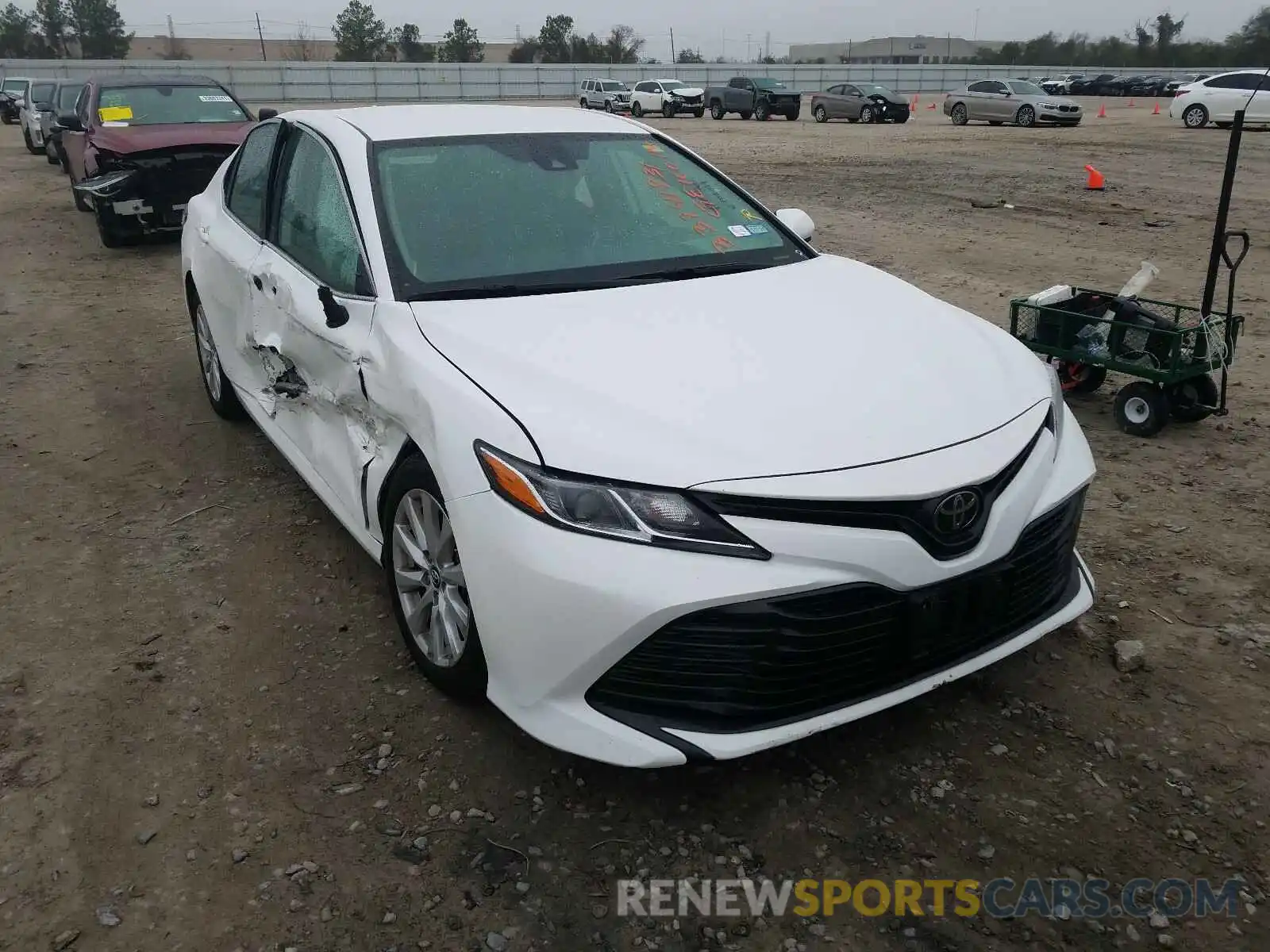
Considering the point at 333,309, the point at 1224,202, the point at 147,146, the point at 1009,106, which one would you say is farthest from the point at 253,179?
the point at 1009,106

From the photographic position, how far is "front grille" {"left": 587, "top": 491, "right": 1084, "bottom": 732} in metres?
2.29

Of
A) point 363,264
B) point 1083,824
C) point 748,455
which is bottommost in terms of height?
point 1083,824

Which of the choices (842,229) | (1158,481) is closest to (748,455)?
(1158,481)

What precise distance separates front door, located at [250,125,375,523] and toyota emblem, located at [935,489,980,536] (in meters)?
1.71

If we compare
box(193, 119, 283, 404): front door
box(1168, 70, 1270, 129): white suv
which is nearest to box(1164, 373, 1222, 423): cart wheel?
box(193, 119, 283, 404): front door

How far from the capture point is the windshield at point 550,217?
3260 millimetres

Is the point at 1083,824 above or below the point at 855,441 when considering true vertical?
below

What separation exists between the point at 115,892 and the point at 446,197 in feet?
7.45

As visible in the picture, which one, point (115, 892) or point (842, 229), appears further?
point (842, 229)

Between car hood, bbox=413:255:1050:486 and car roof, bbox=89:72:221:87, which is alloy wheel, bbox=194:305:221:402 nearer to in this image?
car hood, bbox=413:255:1050:486

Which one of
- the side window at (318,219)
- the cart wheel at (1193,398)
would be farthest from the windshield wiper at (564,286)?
the cart wheel at (1193,398)

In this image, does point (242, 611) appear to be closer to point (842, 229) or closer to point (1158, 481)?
point (1158, 481)

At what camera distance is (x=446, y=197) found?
136 inches

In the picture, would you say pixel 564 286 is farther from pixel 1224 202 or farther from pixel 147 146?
pixel 147 146
